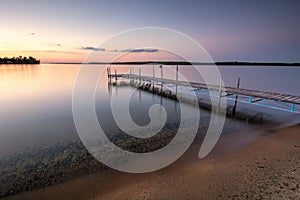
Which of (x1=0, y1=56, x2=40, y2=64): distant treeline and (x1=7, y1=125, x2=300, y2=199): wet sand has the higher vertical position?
(x1=0, y1=56, x2=40, y2=64): distant treeline

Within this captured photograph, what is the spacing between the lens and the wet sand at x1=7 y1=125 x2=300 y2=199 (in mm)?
3723

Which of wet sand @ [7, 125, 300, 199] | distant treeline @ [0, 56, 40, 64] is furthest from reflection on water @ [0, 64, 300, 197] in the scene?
distant treeline @ [0, 56, 40, 64]

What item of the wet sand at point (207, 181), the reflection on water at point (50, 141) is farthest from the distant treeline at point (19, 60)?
the wet sand at point (207, 181)

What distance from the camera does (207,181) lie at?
4160 mm

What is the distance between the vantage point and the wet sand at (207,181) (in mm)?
3723

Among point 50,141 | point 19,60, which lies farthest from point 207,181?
point 19,60

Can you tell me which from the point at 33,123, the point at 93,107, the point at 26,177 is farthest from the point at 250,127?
the point at 33,123

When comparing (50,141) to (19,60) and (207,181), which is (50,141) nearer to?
(207,181)

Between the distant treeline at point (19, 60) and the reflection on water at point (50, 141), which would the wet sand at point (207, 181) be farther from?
the distant treeline at point (19, 60)

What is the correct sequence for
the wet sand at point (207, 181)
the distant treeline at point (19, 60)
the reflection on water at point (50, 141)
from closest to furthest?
the wet sand at point (207, 181), the reflection on water at point (50, 141), the distant treeline at point (19, 60)

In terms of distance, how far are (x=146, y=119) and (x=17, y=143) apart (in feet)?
19.9

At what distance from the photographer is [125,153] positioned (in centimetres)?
592

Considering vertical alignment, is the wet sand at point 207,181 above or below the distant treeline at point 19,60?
below

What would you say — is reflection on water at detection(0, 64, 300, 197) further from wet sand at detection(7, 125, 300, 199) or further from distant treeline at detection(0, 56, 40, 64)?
distant treeline at detection(0, 56, 40, 64)
